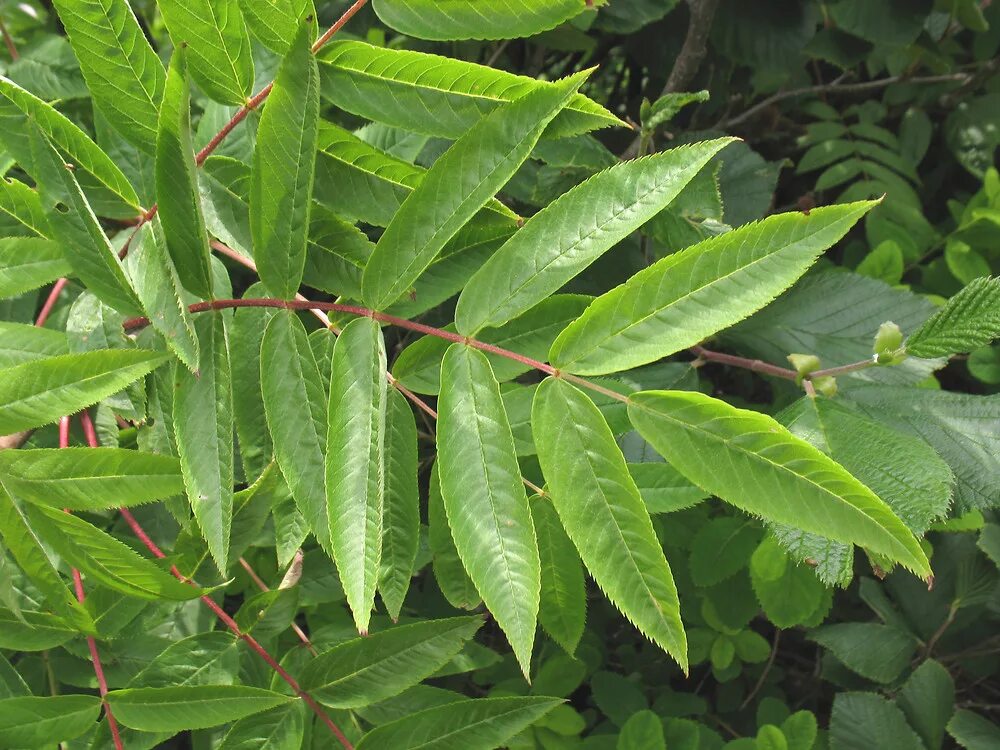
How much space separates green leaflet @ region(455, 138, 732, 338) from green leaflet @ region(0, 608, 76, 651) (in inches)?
26.3

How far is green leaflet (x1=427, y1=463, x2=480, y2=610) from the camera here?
1117 mm

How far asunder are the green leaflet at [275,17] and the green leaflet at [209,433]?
0.30m

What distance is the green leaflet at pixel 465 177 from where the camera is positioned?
822 millimetres

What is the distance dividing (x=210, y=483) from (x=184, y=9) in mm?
474

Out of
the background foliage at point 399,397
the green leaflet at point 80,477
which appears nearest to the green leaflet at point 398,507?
the background foliage at point 399,397

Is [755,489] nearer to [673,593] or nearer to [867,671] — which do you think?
[673,593]

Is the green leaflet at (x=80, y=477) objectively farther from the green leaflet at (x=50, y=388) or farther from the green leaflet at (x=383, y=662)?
the green leaflet at (x=383, y=662)

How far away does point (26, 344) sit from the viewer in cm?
105

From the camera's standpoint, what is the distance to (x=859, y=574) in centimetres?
182

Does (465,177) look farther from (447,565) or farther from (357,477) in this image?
(447,565)

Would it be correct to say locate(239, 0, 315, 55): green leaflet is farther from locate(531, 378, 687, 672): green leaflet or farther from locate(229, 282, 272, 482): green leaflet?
locate(531, 378, 687, 672): green leaflet

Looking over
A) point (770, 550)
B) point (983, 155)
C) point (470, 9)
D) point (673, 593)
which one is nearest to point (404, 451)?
point (673, 593)

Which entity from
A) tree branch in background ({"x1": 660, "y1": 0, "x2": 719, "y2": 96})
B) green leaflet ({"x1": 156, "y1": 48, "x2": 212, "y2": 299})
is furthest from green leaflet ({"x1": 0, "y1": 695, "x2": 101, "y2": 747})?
tree branch in background ({"x1": 660, "y1": 0, "x2": 719, "y2": 96})

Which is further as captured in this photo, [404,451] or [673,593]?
[404,451]
